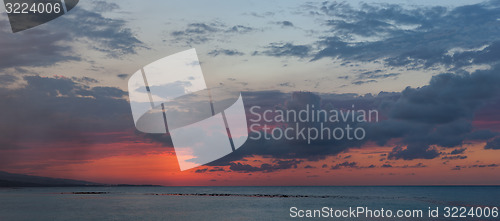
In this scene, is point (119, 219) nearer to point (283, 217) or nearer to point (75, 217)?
point (75, 217)

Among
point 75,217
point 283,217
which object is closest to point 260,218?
point 283,217

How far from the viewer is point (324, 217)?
5028 cm

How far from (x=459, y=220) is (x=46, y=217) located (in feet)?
161

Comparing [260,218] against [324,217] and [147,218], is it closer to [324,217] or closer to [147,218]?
[324,217]

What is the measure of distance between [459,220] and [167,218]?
3421 centimetres

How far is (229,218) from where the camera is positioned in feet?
164

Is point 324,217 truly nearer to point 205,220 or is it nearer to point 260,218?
point 260,218

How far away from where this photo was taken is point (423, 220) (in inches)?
1874

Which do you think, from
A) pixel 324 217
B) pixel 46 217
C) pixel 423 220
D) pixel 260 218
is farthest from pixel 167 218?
pixel 423 220

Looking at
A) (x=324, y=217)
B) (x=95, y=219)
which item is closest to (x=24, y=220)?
(x=95, y=219)

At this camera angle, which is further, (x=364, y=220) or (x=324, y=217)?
(x=324, y=217)

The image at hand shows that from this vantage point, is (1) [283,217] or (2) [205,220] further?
(1) [283,217]

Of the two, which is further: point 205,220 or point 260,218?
point 260,218

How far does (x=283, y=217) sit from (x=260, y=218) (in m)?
3.12
